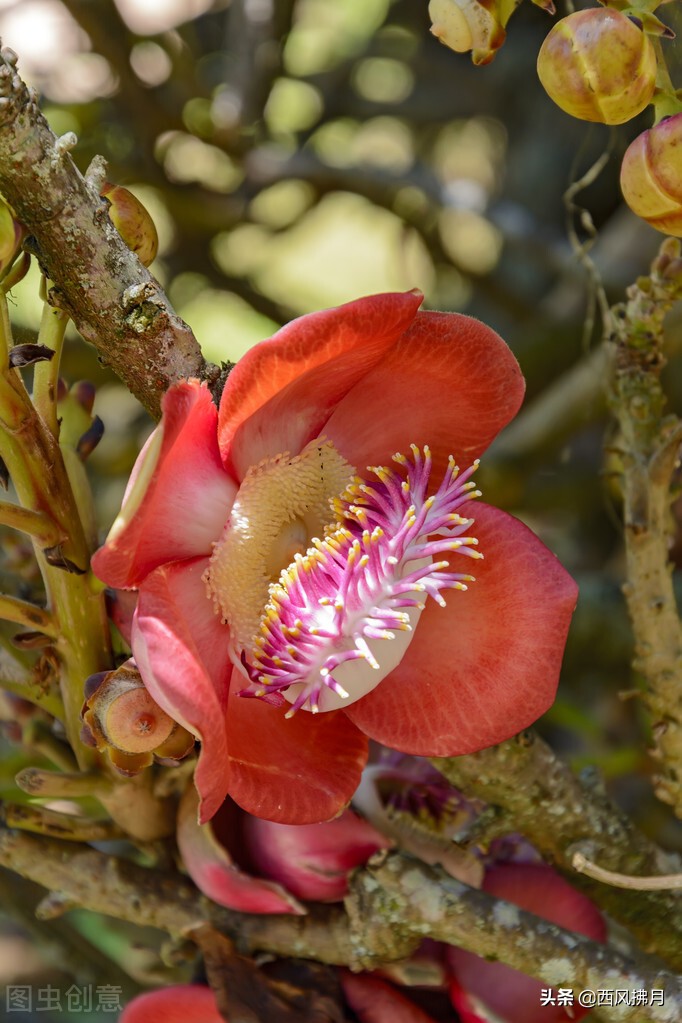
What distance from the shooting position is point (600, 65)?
474 mm

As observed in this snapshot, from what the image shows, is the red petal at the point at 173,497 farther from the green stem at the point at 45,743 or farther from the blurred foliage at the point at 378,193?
A: the blurred foliage at the point at 378,193

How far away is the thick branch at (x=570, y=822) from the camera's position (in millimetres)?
623

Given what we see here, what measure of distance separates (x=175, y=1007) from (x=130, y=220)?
16.0 inches

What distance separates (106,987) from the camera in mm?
832

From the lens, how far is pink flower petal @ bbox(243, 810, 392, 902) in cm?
61

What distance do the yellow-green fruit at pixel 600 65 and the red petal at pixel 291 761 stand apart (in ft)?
0.98

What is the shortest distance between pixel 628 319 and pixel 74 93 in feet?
3.43

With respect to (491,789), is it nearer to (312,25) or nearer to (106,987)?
(106,987)

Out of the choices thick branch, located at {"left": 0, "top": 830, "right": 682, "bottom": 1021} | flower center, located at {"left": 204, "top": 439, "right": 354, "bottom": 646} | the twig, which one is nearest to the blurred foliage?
the twig

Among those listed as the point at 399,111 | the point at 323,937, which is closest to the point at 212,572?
the point at 323,937

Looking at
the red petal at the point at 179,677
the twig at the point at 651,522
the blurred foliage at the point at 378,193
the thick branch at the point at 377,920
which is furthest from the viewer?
the blurred foliage at the point at 378,193

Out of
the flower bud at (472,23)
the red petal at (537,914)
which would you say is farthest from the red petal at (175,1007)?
the flower bud at (472,23)

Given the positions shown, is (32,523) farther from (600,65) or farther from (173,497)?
(600,65)

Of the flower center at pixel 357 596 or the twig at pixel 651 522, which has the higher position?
the flower center at pixel 357 596
